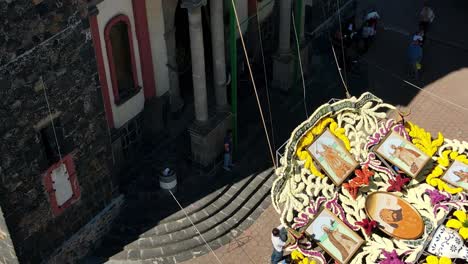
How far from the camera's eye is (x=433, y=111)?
21.0 m

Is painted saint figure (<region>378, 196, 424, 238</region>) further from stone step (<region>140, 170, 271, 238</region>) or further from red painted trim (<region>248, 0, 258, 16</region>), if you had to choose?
red painted trim (<region>248, 0, 258, 16</region>)

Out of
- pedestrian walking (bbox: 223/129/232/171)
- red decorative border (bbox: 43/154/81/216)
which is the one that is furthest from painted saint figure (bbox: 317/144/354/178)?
Result: red decorative border (bbox: 43/154/81/216)

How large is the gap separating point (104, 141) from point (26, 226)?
108 inches

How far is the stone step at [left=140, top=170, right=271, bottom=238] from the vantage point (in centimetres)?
1647

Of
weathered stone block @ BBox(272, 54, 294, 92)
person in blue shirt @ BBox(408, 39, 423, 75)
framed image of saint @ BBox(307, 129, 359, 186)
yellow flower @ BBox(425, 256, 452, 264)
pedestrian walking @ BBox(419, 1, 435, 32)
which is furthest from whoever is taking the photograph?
pedestrian walking @ BBox(419, 1, 435, 32)

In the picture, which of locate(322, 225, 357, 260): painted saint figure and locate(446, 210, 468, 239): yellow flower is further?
locate(446, 210, 468, 239): yellow flower

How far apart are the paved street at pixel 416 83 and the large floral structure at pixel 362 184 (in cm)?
254

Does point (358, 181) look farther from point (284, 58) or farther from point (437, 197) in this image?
point (284, 58)

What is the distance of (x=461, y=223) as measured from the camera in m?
14.0

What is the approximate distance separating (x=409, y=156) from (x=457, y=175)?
1.18 meters

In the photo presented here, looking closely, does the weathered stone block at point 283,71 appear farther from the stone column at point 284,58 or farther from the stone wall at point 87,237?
the stone wall at point 87,237

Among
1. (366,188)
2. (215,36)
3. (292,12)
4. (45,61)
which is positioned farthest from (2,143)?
(292,12)

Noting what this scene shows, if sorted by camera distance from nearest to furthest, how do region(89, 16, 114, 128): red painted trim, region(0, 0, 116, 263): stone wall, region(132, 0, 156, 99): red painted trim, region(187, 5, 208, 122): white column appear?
region(0, 0, 116, 263): stone wall
region(89, 16, 114, 128): red painted trim
region(187, 5, 208, 122): white column
region(132, 0, 156, 99): red painted trim

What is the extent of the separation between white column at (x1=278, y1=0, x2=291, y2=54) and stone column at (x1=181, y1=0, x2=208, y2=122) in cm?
445
